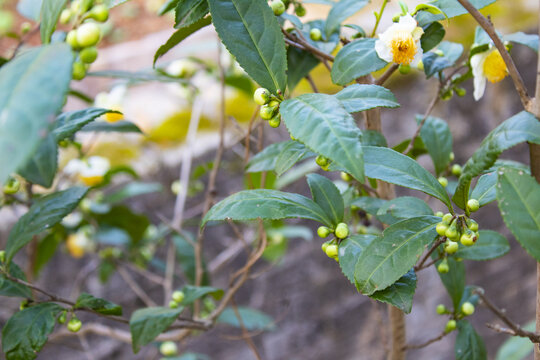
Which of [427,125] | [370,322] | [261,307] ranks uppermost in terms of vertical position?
[427,125]

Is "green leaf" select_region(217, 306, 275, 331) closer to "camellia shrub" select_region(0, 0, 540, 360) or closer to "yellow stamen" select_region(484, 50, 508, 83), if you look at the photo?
"camellia shrub" select_region(0, 0, 540, 360)

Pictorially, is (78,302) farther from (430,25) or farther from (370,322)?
(370,322)

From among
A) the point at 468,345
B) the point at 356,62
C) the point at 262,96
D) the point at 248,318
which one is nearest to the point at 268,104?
the point at 262,96

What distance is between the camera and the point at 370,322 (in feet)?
5.20

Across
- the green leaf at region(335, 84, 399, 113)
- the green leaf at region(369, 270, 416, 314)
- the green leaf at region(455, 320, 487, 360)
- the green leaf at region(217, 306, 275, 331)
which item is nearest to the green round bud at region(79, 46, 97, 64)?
the green leaf at region(335, 84, 399, 113)

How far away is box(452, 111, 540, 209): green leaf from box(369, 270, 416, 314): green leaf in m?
0.11

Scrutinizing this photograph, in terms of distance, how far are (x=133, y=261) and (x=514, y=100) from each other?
1.34 metres

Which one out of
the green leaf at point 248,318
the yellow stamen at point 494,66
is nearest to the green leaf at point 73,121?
the yellow stamen at point 494,66

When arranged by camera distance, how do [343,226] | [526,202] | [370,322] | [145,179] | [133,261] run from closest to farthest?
[526,202] < [343,226] < [133,261] < [145,179] < [370,322]

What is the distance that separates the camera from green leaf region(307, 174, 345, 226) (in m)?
0.55

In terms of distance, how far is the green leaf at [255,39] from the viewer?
18.7 inches

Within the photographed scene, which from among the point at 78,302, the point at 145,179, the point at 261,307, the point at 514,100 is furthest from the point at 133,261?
the point at 514,100

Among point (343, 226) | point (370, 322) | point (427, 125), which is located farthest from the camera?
point (370, 322)

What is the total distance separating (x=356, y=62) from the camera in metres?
0.54
